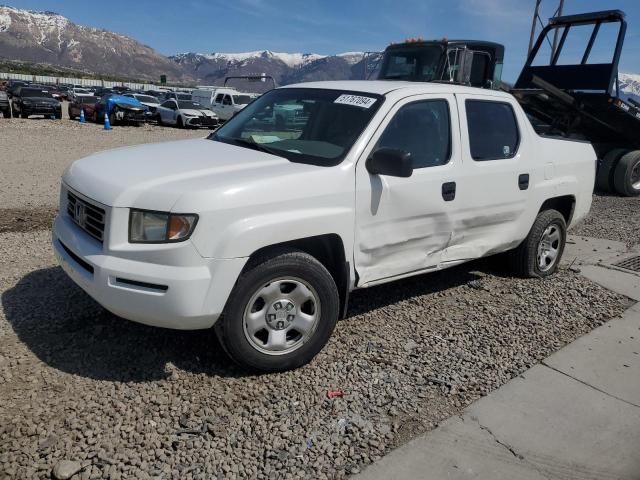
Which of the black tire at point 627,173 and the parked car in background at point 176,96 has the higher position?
the parked car in background at point 176,96

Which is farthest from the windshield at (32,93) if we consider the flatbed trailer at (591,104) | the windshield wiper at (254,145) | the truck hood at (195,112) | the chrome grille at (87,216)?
the chrome grille at (87,216)

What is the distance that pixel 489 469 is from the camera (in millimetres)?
2748

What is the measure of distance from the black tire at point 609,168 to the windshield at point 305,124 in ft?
30.2

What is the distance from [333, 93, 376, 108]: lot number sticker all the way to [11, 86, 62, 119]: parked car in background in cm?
2545

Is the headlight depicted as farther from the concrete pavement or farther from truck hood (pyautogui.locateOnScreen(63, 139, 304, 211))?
the concrete pavement

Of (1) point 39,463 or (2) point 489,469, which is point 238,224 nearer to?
(1) point 39,463

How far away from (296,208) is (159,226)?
81 cm

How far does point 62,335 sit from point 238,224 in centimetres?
167

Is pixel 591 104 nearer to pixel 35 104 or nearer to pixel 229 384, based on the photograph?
pixel 229 384

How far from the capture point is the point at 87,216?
3.32 m

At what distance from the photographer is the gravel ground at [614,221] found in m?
A: 7.89

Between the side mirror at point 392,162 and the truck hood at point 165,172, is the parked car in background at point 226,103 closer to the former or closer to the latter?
the truck hood at point 165,172

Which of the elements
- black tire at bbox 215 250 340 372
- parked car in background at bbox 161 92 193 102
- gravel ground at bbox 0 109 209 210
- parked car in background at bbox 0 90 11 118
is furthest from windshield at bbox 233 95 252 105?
black tire at bbox 215 250 340 372

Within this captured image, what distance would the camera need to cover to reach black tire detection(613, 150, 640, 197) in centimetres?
1112
